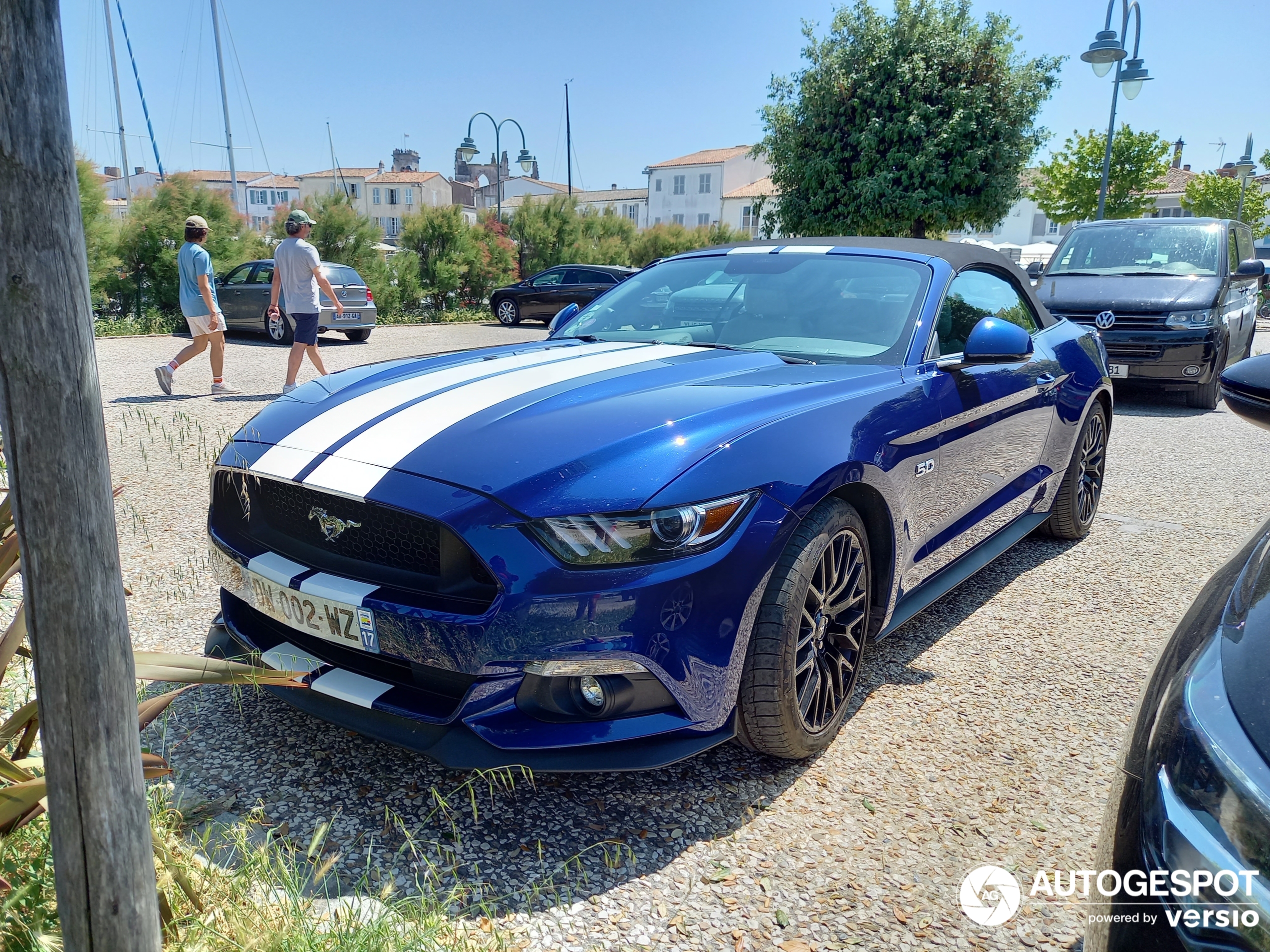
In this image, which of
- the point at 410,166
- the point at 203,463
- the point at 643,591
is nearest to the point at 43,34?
the point at 643,591

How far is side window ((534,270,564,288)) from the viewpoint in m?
20.7

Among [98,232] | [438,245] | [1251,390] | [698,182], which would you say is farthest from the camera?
[698,182]

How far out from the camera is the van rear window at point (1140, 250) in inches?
382

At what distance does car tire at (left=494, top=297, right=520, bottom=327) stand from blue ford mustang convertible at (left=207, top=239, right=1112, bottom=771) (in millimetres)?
17902

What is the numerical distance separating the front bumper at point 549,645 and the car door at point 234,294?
591 inches

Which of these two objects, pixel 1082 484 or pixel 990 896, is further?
pixel 1082 484

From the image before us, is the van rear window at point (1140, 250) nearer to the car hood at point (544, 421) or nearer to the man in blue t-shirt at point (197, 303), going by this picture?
the car hood at point (544, 421)

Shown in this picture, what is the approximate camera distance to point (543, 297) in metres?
20.5

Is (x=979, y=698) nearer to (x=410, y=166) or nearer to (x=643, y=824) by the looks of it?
(x=643, y=824)

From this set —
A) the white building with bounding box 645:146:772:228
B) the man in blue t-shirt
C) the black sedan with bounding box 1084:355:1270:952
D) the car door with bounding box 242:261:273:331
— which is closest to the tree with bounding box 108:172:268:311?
the car door with bounding box 242:261:273:331

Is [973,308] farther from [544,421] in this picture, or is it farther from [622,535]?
[622,535]

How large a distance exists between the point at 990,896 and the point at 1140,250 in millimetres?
9801

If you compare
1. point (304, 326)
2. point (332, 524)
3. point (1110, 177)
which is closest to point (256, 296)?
point (304, 326)

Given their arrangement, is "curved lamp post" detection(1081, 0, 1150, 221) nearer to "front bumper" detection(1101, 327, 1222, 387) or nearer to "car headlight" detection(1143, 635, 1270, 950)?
"front bumper" detection(1101, 327, 1222, 387)
